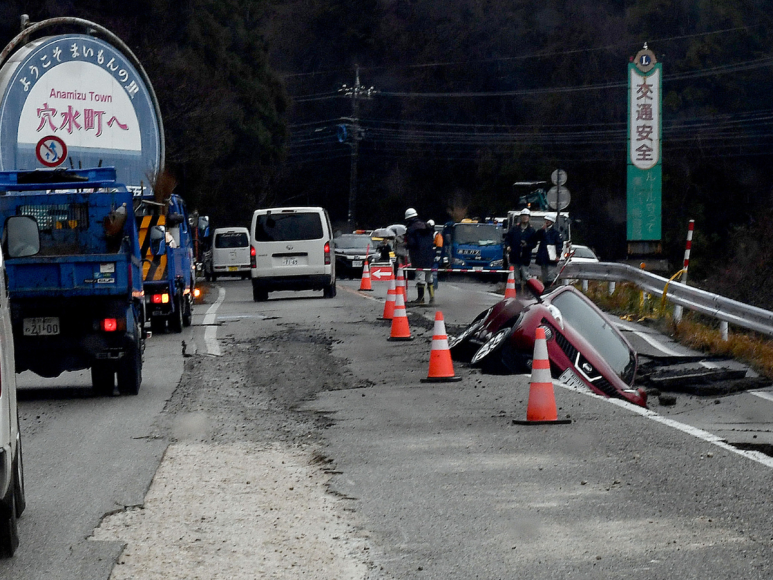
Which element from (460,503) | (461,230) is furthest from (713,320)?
(461,230)

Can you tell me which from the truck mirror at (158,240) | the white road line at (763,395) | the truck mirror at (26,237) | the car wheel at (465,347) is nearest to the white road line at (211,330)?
the truck mirror at (158,240)

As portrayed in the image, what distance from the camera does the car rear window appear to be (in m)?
13.4

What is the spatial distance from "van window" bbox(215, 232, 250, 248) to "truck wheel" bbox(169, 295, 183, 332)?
2886cm

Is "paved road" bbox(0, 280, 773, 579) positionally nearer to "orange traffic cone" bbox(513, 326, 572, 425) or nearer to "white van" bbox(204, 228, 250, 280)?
"orange traffic cone" bbox(513, 326, 572, 425)

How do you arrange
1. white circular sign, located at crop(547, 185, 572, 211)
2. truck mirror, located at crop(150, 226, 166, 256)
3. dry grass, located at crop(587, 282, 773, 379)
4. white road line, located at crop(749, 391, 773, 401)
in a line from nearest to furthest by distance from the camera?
white road line, located at crop(749, 391, 773, 401)
dry grass, located at crop(587, 282, 773, 379)
truck mirror, located at crop(150, 226, 166, 256)
white circular sign, located at crop(547, 185, 572, 211)

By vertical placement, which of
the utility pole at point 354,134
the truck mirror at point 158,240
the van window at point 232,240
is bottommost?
the van window at point 232,240

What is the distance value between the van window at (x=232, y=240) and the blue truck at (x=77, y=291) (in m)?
36.7

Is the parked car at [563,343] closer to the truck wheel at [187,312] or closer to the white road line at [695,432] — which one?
the white road line at [695,432]

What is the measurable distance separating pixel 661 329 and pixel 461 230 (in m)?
22.8

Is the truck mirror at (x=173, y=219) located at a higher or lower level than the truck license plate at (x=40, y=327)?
higher

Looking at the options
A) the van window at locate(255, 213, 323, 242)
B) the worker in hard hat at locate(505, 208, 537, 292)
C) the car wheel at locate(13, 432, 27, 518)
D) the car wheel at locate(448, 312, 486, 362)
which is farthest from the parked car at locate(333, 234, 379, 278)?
the car wheel at locate(13, 432, 27, 518)

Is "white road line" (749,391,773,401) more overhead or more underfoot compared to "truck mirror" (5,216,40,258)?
more underfoot

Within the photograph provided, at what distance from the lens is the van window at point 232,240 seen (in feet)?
164

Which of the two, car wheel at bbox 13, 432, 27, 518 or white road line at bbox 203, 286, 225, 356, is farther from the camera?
white road line at bbox 203, 286, 225, 356
